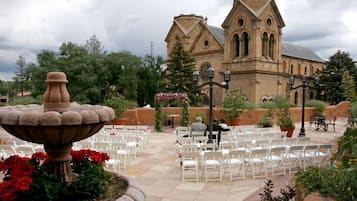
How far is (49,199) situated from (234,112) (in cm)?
1761

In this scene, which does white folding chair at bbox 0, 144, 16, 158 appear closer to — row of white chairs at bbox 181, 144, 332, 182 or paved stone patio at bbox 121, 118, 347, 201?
paved stone patio at bbox 121, 118, 347, 201

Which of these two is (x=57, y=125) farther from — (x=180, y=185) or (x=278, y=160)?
(x=278, y=160)

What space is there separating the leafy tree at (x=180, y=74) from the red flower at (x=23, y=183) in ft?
113

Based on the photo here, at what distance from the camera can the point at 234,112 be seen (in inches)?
826

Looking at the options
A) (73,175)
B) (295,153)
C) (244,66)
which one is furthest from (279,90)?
(73,175)

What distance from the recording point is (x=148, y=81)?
137 ft

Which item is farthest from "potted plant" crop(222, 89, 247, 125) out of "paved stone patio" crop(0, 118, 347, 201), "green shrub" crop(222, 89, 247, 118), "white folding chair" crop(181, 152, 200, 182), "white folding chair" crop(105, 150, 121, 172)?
"white folding chair" crop(105, 150, 121, 172)

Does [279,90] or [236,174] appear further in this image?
[279,90]

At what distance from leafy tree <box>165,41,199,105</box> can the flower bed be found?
33.4 meters

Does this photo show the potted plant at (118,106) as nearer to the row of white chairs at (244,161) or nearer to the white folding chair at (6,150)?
the white folding chair at (6,150)

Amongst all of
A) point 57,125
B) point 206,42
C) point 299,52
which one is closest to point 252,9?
point 206,42

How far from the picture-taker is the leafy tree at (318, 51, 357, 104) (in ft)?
140

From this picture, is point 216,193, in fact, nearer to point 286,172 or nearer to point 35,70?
point 286,172

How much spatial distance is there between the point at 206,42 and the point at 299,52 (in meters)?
20.7
